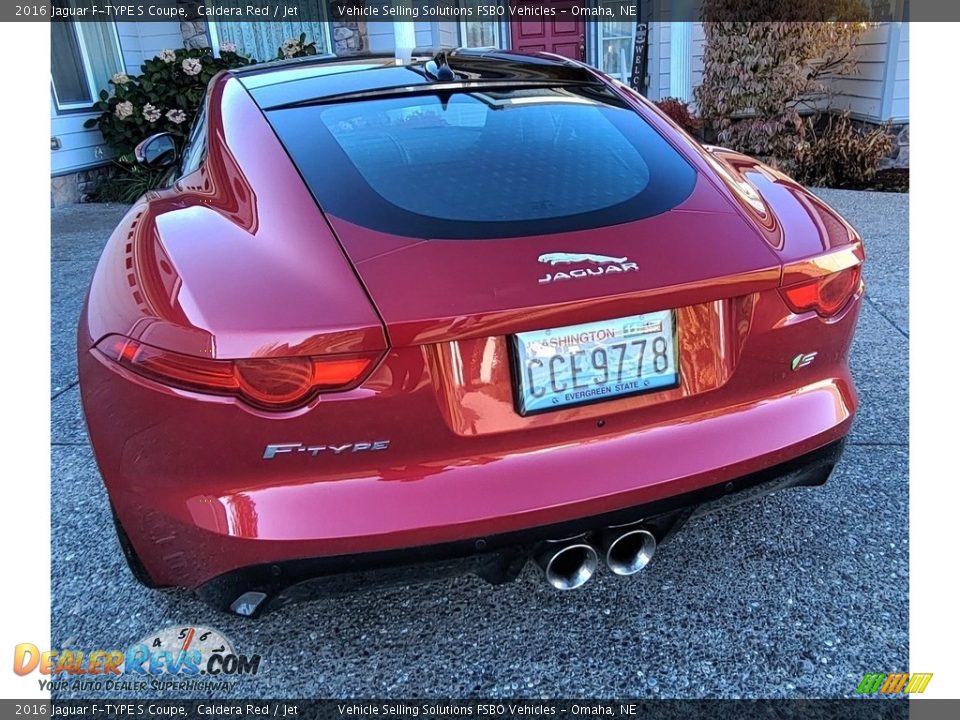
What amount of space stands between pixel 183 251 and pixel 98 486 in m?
1.44

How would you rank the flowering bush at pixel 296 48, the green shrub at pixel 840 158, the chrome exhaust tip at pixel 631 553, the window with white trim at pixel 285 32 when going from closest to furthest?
1. the chrome exhaust tip at pixel 631 553
2. the green shrub at pixel 840 158
3. the flowering bush at pixel 296 48
4. the window with white trim at pixel 285 32

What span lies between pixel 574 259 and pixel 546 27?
34.8 ft

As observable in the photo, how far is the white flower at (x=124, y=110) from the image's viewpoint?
7.75m

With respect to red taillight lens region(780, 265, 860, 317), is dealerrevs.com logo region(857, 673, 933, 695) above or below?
below

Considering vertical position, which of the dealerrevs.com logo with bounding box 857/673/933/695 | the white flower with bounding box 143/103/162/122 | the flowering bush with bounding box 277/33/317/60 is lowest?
the dealerrevs.com logo with bounding box 857/673/933/695

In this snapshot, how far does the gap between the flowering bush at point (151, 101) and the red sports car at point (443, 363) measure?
6874 millimetres

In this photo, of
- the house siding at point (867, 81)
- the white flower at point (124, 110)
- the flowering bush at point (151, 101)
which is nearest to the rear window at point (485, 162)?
the flowering bush at point (151, 101)

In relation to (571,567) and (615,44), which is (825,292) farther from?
(615,44)

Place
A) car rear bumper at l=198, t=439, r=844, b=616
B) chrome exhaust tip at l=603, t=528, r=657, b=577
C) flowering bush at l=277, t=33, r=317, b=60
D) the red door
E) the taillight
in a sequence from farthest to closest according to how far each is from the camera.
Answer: the red door < flowering bush at l=277, t=33, r=317, b=60 < chrome exhaust tip at l=603, t=528, r=657, b=577 < car rear bumper at l=198, t=439, r=844, b=616 < the taillight

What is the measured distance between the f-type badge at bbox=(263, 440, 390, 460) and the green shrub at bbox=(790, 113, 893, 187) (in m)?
7.43

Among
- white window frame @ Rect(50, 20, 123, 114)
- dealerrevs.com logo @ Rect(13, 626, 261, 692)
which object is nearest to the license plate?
dealerrevs.com logo @ Rect(13, 626, 261, 692)

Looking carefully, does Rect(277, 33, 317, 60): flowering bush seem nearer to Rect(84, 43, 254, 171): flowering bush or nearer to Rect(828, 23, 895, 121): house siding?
Rect(84, 43, 254, 171): flowering bush

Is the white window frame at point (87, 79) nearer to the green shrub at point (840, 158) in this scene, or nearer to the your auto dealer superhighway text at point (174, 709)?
the your auto dealer superhighway text at point (174, 709)

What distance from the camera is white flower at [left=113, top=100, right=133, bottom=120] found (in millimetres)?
7754
